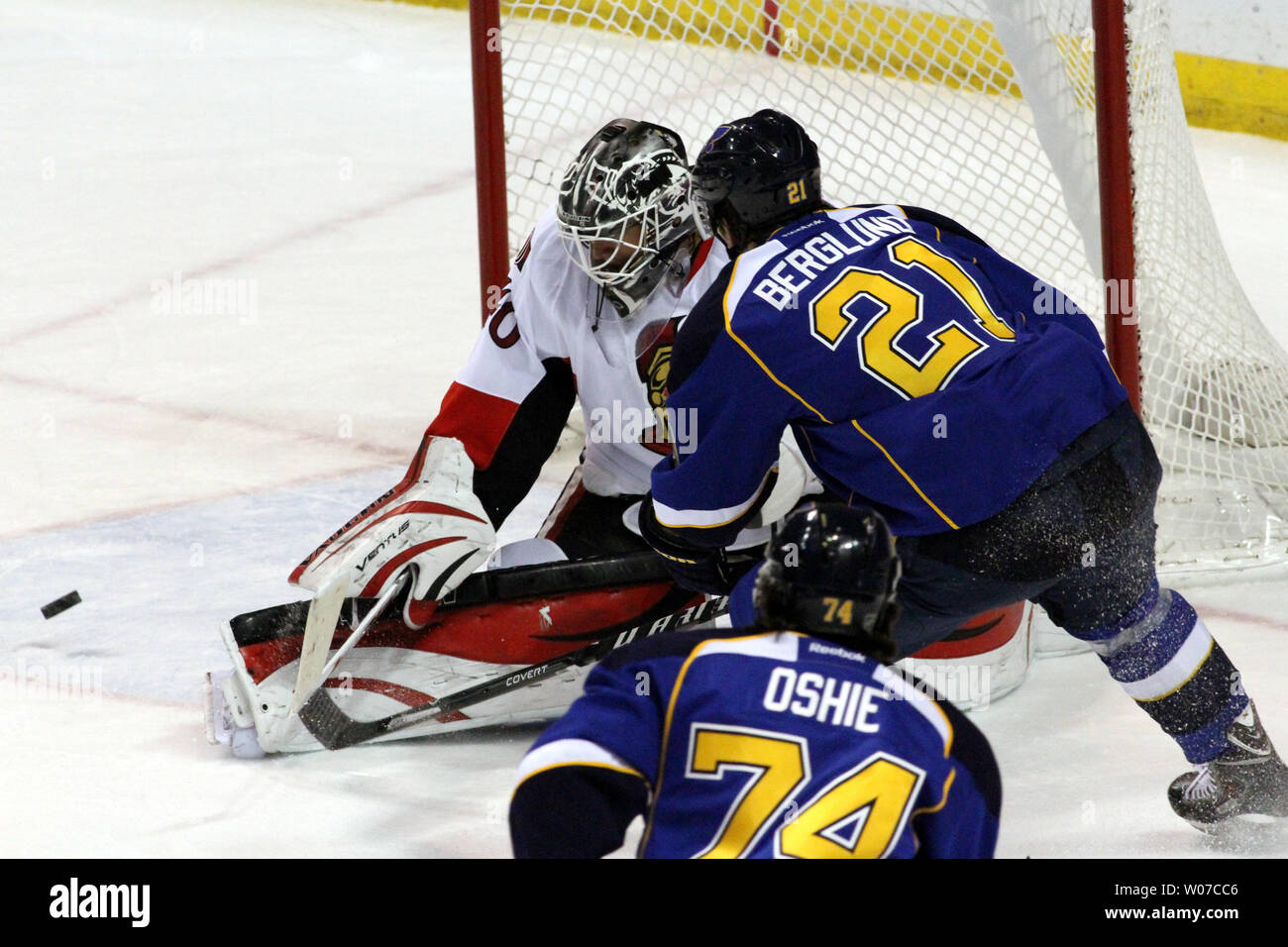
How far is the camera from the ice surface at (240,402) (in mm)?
2736

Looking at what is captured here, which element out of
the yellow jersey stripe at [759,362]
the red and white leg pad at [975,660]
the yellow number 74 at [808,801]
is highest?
the yellow jersey stripe at [759,362]

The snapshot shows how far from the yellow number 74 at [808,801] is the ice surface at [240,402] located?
100cm

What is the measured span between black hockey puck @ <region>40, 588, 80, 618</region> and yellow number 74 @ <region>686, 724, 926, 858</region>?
81.9 inches

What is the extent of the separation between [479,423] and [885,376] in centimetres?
100

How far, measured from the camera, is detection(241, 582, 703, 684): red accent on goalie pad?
2941 mm

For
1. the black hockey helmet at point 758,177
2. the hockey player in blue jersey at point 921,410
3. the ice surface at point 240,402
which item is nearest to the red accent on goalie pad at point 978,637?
the ice surface at point 240,402

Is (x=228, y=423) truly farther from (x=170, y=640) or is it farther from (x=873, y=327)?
(x=873, y=327)

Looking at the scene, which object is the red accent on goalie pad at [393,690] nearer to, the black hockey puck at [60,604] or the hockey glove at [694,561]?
the hockey glove at [694,561]

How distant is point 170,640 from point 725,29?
6.36ft

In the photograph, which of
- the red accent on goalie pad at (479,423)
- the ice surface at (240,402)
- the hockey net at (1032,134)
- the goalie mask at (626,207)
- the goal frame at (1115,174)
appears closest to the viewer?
the ice surface at (240,402)

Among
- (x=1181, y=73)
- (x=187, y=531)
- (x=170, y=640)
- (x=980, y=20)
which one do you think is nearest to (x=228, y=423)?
(x=187, y=531)

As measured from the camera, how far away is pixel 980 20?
4.10m

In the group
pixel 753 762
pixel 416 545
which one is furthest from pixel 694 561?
pixel 753 762

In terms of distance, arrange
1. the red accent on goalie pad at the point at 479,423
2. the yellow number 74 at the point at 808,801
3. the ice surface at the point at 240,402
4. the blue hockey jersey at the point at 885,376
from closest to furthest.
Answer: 1. the yellow number 74 at the point at 808,801
2. the blue hockey jersey at the point at 885,376
3. the ice surface at the point at 240,402
4. the red accent on goalie pad at the point at 479,423
